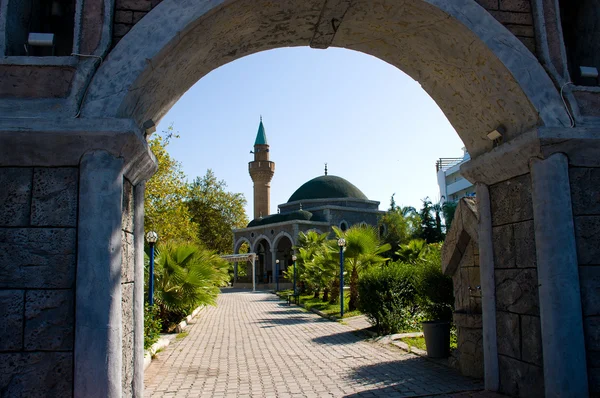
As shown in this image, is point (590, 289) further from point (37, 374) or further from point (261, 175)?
point (261, 175)

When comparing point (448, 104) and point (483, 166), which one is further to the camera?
point (448, 104)

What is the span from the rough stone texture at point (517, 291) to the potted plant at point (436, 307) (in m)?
2.75

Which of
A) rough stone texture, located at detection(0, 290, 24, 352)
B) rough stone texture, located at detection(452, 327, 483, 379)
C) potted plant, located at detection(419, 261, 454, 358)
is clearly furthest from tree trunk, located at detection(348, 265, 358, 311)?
rough stone texture, located at detection(0, 290, 24, 352)

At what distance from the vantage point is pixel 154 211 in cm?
2208

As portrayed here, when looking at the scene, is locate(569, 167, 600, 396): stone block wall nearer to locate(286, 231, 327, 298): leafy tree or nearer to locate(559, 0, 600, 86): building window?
locate(559, 0, 600, 86): building window

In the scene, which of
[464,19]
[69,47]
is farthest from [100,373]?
[464,19]

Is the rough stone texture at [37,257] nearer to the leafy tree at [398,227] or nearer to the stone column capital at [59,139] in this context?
the stone column capital at [59,139]

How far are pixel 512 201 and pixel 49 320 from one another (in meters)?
4.32

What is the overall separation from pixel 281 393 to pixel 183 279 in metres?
5.89

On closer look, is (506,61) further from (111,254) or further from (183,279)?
(183,279)

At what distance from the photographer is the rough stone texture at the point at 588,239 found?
4.57m

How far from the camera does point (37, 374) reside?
3812 millimetres

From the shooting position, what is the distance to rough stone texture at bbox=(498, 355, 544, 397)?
464cm

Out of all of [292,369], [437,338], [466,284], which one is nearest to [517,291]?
[466,284]
